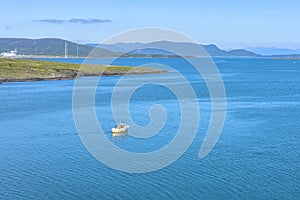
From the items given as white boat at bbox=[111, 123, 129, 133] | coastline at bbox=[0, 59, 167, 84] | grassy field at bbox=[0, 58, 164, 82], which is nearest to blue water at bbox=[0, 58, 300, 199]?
white boat at bbox=[111, 123, 129, 133]

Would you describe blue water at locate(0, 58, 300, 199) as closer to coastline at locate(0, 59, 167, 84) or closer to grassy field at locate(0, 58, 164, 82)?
coastline at locate(0, 59, 167, 84)

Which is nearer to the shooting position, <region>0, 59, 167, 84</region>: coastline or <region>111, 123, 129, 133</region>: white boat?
<region>111, 123, 129, 133</region>: white boat

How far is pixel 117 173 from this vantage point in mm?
24422

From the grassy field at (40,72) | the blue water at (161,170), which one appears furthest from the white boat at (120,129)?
the grassy field at (40,72)

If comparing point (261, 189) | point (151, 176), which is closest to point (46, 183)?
point (151, 176)

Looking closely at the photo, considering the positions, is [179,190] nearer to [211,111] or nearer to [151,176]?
[151,176]

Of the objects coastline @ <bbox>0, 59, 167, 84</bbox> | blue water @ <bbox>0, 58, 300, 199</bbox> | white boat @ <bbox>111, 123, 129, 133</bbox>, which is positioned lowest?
blue water @ <bbox>0, 58, 300, 199</bbox>

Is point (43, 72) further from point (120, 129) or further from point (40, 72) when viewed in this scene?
point (120, 129)

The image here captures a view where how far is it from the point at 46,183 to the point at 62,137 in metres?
11.3

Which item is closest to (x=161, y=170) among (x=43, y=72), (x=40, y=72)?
(x=40, y=72)

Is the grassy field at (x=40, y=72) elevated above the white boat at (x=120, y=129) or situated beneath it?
elevated above

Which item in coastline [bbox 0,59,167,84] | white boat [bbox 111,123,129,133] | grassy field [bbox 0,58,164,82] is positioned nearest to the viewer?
white boat [bbox 111,123,129,133]

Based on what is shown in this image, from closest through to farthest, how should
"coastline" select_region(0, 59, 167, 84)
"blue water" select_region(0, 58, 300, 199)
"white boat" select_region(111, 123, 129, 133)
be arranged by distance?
1. "blue water" select_region(0, 58, 300, 199)
2. "white boat" select_region(111, 123, 129, 133)
3. "coastline" select_region(0, 59, 167, 84)

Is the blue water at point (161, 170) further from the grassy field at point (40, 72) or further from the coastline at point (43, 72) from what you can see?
the grassy field at point (40, 72)
